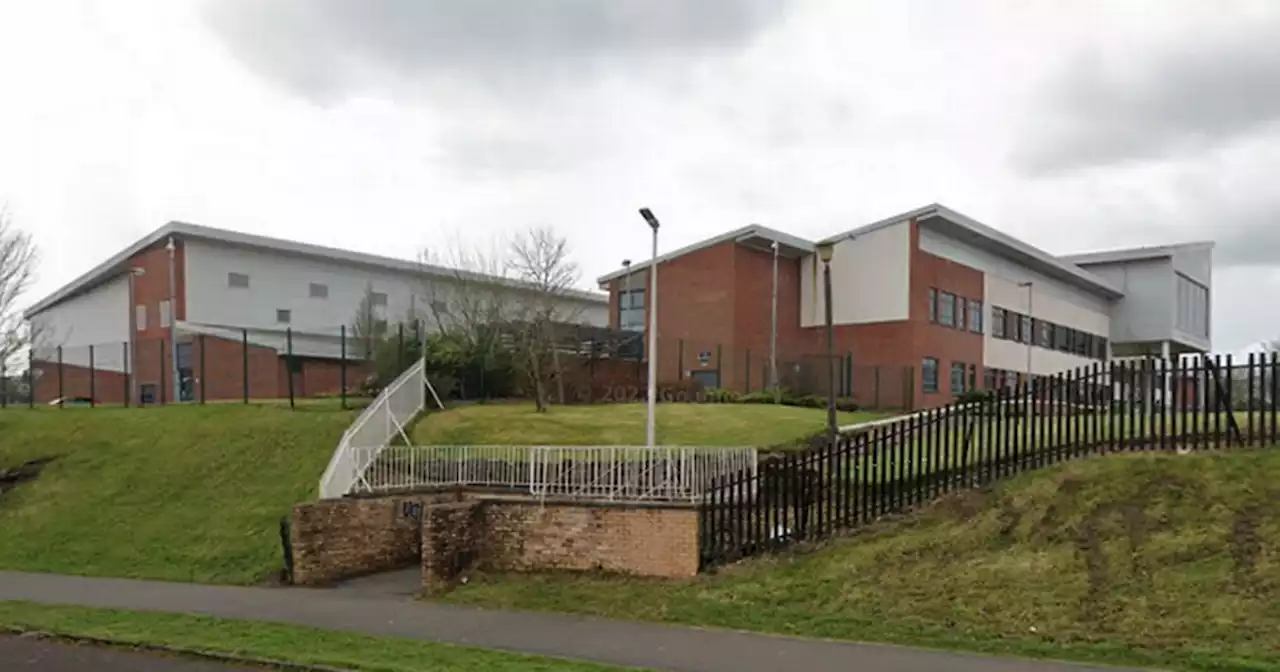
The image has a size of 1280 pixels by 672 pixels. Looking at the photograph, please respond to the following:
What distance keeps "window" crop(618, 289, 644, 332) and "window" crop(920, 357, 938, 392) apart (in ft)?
40.3

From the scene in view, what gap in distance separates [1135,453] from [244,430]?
18.4 m

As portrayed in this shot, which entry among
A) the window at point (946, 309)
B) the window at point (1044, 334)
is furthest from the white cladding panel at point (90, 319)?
the window at point (1044, 334)

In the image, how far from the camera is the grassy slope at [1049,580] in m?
9.50

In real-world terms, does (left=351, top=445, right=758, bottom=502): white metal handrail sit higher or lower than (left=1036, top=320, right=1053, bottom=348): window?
Result: lower

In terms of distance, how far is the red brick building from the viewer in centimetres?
4216

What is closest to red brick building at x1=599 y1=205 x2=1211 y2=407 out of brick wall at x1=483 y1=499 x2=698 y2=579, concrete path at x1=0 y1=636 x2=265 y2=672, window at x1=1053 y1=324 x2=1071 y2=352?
window at x1=1053 y1=324 x2=1071 y2=352

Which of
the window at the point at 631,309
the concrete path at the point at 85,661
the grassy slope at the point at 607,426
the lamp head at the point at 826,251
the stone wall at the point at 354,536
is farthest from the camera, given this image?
the window at the point at 631,309

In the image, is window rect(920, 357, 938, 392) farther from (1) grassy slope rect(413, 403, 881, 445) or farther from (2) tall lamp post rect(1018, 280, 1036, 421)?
(1) grassy slope rect(413, 403, 881, 445)

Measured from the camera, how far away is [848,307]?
45.0 m

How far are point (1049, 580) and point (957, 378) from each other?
36.8 meters

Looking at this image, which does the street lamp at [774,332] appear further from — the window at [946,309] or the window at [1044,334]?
A: the window at [1044,334]

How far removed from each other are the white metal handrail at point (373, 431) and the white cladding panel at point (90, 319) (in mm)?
28801

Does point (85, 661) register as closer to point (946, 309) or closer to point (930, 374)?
point (930, 374)

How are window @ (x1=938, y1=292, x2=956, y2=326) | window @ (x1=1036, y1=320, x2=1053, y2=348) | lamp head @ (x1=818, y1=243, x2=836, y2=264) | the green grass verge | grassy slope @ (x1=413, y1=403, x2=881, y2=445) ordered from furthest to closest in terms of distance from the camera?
window @ (x1=1036, y1=320, x2=1053, y2=348), window @ (x1=938, y1=292, x2=956, y2=326), grassy slope @ (x1=413, y1=403, x2=881, y2=445), lamp head @ (x1=818, y1=243, x2=836, y2=264), the green grass verge
